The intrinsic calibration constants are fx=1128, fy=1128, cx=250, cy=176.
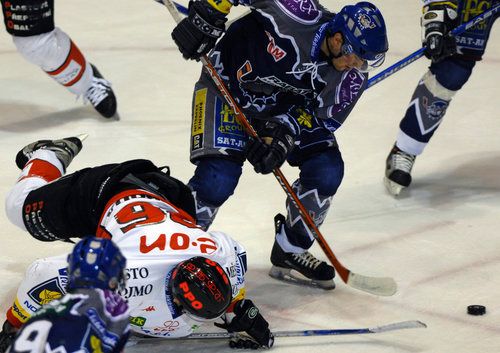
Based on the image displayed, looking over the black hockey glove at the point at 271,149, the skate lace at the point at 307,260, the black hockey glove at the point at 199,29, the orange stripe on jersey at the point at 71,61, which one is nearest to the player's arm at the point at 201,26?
the black hockey glove at the point at 199,29

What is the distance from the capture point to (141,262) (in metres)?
3.16

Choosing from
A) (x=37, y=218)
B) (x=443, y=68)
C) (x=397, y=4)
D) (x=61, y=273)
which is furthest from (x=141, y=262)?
(x=397, y=4)

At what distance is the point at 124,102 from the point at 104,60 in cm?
54

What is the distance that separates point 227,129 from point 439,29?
117 centimetres

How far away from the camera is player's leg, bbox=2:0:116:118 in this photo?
5.13m

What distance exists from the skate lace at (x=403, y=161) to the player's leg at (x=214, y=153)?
122 centimetres

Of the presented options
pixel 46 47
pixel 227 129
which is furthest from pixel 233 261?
pixel 46 47

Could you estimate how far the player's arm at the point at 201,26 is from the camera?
377 centimetres

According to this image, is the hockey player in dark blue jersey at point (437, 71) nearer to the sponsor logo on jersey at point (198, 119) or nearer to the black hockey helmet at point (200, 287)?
the sponsor logo on jersey at point (198, 119)

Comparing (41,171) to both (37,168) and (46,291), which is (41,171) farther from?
(46,291)

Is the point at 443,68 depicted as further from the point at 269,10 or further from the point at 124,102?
the point at 124,102

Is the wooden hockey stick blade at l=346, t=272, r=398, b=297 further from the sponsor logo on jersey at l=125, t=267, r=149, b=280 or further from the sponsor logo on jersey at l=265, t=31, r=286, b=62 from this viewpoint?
the sponsor logo on jersey at l=125, t=267, r=149, b=280

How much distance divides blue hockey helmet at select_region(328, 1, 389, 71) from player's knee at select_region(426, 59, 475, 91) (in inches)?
44.0

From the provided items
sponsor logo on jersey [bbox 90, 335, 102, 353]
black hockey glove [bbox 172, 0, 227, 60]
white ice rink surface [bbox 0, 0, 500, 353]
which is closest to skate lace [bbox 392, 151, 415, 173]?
white ice rink surface [bbox 0, 0, 500, 353]
